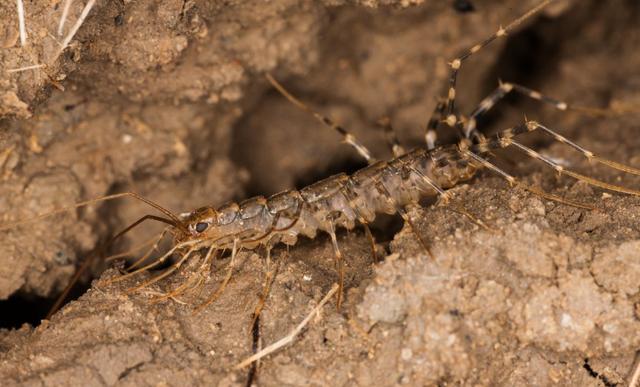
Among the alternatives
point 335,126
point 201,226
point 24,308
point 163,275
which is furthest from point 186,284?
point 335,126

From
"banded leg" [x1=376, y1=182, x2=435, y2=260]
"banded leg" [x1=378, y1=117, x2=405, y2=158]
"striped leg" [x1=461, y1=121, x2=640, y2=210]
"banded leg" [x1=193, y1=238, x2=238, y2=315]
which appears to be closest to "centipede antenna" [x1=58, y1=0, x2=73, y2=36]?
"banded leg" [x1=193, y1=238, x2=238, y2=315]

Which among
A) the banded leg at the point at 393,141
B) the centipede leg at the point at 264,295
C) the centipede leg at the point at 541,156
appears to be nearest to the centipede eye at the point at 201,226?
the centipede leg at the point at 264,295

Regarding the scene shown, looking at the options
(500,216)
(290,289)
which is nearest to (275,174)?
(290,289)

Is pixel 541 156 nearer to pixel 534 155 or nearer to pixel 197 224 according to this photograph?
pixel 534 155

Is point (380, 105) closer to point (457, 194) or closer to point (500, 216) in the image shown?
point (457, 194)

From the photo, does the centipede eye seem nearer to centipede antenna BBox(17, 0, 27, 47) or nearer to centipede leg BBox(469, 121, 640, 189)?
centipede antenna BBox(17, 0, 27, 47)

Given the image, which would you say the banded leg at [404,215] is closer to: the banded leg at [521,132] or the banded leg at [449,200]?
the banded leg at [449,200]
